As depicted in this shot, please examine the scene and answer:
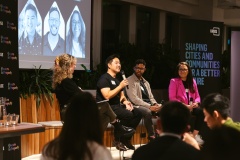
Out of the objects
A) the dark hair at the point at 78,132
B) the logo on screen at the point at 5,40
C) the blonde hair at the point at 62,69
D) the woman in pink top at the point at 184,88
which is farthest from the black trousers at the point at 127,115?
the dark hair at the point at 78,132

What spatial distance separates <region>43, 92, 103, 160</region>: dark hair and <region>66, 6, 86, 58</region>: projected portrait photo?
4714 millimetres

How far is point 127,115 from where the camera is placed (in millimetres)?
5805

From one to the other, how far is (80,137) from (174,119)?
53 centimetres

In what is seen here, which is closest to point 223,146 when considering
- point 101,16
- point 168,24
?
point 101,16

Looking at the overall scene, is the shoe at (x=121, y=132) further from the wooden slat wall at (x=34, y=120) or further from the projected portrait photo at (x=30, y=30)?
the projected portrait photo at (x=30, y=30)

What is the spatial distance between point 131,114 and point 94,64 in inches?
98.1

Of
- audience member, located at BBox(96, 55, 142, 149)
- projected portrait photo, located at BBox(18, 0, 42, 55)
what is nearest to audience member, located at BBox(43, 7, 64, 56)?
projected portrait photo, located at BBox(18, 0, 42, 55)

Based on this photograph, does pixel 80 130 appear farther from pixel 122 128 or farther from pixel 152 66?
pixel 152 66

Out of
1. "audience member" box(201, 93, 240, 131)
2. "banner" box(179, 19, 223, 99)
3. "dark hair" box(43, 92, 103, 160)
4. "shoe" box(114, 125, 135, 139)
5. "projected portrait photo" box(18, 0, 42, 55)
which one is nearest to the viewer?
"dark hair" box(43, 92, 103, 160)

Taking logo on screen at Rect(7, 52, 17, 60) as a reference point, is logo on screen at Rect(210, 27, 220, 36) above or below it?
above

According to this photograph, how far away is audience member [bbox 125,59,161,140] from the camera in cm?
609

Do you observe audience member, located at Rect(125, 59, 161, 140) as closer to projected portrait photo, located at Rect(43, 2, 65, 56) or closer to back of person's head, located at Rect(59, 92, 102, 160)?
projected portrait photo, located at Rect(43, 2, 65, 56)

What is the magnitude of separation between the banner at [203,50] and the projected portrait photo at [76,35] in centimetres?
182

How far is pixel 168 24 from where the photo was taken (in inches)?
431
